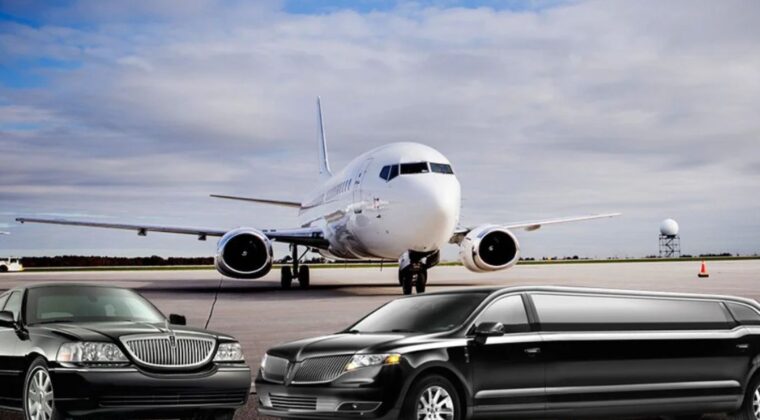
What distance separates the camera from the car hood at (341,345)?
839cm

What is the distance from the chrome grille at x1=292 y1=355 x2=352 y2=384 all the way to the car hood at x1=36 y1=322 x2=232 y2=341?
1.12 m

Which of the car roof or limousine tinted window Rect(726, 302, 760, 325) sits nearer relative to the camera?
the car roof

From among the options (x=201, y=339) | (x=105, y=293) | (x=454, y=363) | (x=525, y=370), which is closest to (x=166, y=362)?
(x=201, y=339)

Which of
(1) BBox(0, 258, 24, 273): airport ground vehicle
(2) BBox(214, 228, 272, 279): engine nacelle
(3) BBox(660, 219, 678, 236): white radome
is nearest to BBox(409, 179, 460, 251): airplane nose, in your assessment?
(2) BBox(214, 228, 272, 279): engine nacelle

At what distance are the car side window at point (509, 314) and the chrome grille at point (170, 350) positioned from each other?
8.34 ft

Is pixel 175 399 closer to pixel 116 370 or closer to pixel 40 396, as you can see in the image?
pixel 116 370

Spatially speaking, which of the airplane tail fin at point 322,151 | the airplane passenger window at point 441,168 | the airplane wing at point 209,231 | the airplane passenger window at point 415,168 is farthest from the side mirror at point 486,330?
the airplane tail fin at point 322,151

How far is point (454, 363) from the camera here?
8.44 metres

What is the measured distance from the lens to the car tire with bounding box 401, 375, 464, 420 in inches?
321

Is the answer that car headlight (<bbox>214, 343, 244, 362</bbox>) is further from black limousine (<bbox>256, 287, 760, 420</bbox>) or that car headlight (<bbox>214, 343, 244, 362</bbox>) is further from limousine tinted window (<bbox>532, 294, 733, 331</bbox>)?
limousine tinted window (<bbox>532, 294, 733, 331</bbox>)

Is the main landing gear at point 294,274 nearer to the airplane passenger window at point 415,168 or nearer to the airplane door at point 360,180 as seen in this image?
the airplane door at point 360,180

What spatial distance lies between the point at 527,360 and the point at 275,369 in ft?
7.36

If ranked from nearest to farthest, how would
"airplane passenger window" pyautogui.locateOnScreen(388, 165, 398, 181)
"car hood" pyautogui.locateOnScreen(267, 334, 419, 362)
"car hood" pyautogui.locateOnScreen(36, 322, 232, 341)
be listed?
"car hood" pyautogui.locateOnScreen(267, 334, 419, 362) → "car hood" pyautogui.locateOnScreen(36, 322, 232, 341) → "airplane passenger window" pyautogui.locateOnScreen(388, 165, 398, 181)

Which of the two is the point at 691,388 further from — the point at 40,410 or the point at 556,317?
the point at 40,410
